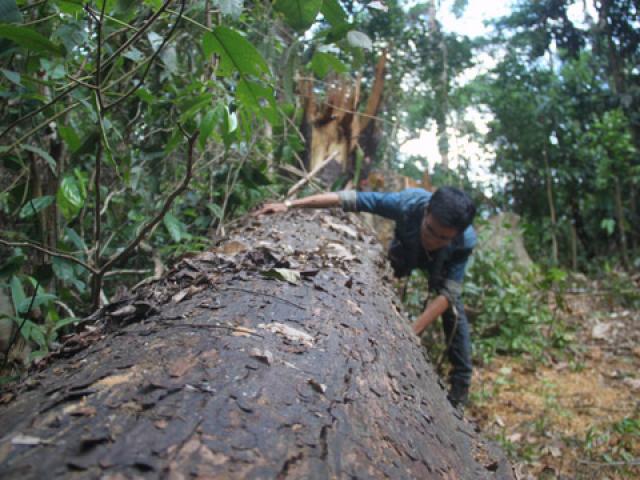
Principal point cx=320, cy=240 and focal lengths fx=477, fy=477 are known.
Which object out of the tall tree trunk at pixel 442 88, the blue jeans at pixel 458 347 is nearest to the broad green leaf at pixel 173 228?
the blue jeans at pixel 458 347

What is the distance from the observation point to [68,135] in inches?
63.6

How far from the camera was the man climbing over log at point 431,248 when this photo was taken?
289cm

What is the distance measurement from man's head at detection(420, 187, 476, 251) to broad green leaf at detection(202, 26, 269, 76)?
176 centimetres

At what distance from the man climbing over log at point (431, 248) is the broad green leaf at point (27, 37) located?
1.78 metres

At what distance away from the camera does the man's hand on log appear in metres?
2.79

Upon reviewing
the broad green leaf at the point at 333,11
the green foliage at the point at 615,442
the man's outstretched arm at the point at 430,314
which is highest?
the broad green leaf at the point at 333,11

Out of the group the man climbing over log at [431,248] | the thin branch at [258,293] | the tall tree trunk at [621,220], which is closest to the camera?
the thin branch at [258,293]

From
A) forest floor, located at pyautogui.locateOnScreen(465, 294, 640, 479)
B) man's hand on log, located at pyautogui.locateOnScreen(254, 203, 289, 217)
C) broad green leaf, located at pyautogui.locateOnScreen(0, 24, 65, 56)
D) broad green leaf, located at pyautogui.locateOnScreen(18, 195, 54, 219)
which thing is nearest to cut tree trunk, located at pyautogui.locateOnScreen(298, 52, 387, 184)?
man's hand on log, located at pyautogui.locateOnScreen(254, 203, 289, 217)

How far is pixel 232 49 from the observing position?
3.36 feet

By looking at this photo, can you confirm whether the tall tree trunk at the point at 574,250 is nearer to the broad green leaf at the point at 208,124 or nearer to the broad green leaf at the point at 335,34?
the broad green leaf at the point at 335,34

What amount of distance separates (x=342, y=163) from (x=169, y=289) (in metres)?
3.31

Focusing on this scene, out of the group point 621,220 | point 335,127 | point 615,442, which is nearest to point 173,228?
point 615,442

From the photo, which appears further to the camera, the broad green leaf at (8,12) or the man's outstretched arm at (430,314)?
the man's outstretched arm at (430,314)

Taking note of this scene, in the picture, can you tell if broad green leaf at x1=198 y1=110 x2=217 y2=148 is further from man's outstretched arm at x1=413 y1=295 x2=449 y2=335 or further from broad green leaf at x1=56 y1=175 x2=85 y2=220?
man's outstretched arm at x1=413 y1=295 x2=449 y2=335
